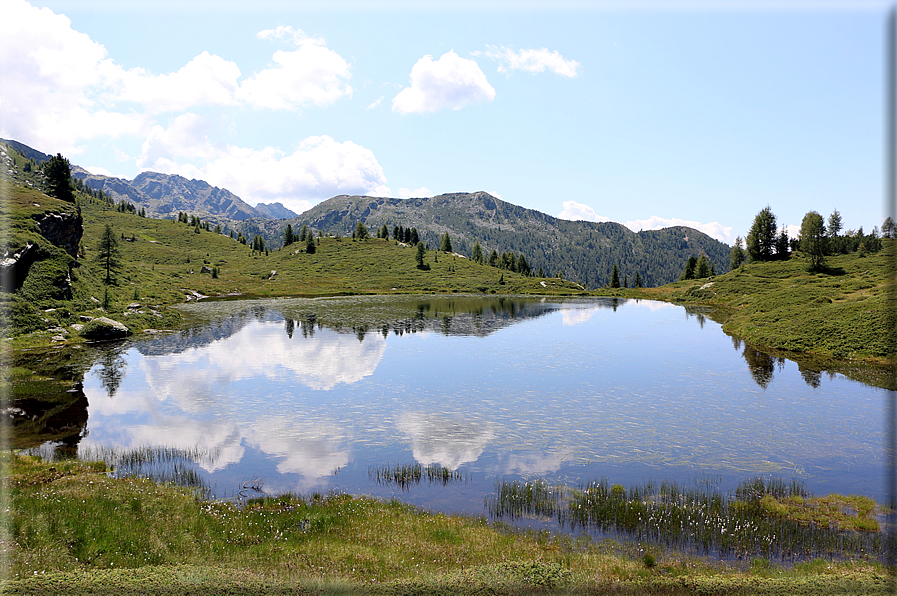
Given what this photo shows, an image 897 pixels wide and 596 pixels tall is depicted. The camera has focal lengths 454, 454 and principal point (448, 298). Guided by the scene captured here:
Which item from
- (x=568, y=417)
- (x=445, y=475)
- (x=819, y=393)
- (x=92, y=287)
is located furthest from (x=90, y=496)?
(x=92, y=287)

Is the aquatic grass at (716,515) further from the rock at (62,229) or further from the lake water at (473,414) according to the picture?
the rock at (62,229)

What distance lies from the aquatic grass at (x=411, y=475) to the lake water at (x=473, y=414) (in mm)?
314

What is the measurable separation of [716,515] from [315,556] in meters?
17.0

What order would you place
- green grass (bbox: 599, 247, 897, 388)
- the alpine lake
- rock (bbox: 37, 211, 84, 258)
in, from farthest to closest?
rock (bbox: 37, 211, 84, 258) → green grass (bbox: 599, 247, 897, 388) → the alpine lake

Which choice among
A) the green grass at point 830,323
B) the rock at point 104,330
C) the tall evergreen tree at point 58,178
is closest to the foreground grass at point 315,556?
the green grass at point 830,323

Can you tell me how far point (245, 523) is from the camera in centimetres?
1847

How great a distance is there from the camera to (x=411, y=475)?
24.6 meters

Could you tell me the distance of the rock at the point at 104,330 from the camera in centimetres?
6267

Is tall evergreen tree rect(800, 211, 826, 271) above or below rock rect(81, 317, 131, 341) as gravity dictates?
above

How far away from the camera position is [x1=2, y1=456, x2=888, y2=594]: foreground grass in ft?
46.0

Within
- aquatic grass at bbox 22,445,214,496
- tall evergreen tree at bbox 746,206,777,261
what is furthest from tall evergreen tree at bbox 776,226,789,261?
aquatic grass at bbox 22,445,214,496

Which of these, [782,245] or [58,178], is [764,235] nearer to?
[782,245]

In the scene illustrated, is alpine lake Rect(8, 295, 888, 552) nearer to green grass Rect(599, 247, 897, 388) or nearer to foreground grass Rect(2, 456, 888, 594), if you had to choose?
foreground grass Rect(2, 456, 888, 594)

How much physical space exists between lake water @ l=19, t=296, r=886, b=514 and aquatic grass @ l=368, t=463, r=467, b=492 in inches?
12.4
